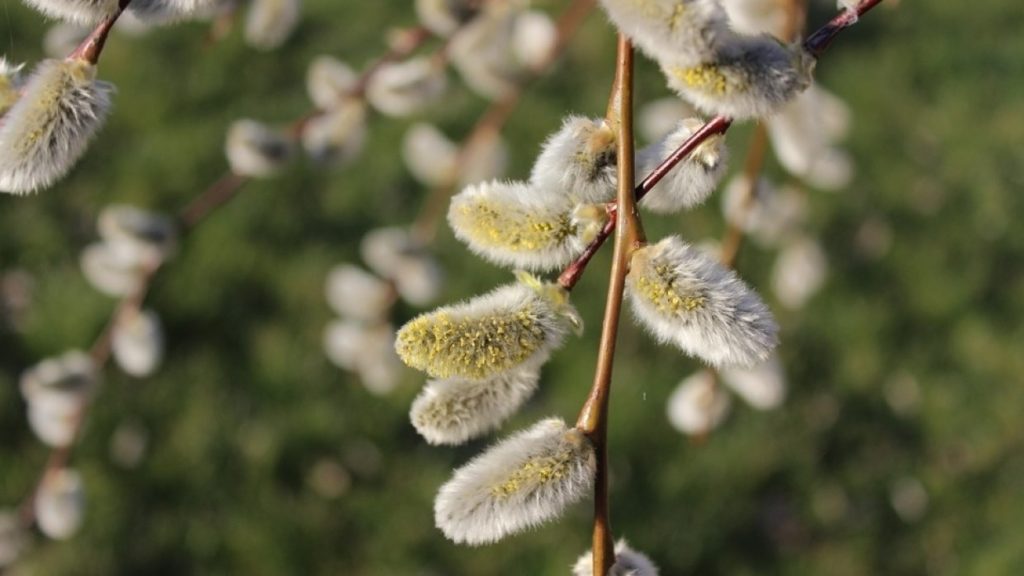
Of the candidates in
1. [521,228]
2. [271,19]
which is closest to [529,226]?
[521,228]

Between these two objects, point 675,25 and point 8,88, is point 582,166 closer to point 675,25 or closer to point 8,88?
point 675,25

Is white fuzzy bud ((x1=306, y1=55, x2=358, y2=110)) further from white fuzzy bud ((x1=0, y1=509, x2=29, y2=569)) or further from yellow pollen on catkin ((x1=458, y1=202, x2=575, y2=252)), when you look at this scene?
yellow pollen on catkin ((x1=458, y1=202, x2=575, y2=252))

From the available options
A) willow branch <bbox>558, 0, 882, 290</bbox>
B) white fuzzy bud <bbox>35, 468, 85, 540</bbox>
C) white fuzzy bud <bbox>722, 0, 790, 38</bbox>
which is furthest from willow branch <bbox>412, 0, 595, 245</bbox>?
willow branch <bbox>558, 0, 882, 290</bbox>

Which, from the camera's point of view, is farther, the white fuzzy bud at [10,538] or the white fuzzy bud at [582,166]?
the white fuzzy bud at [10,538]

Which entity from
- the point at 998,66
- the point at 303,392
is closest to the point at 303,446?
the point at 303,392

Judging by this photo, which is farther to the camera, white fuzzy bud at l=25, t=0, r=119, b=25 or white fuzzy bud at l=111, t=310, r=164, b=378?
white fuzzy bud at l=111, t=310, r=164, b=378

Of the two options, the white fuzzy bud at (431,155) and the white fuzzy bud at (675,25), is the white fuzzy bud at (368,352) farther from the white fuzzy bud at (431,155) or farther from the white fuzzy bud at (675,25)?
the white fuzzy bud at (675,25)

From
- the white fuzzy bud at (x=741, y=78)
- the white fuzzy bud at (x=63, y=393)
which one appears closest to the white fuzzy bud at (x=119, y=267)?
the white fuzzy bud at (x=63, y=393)
